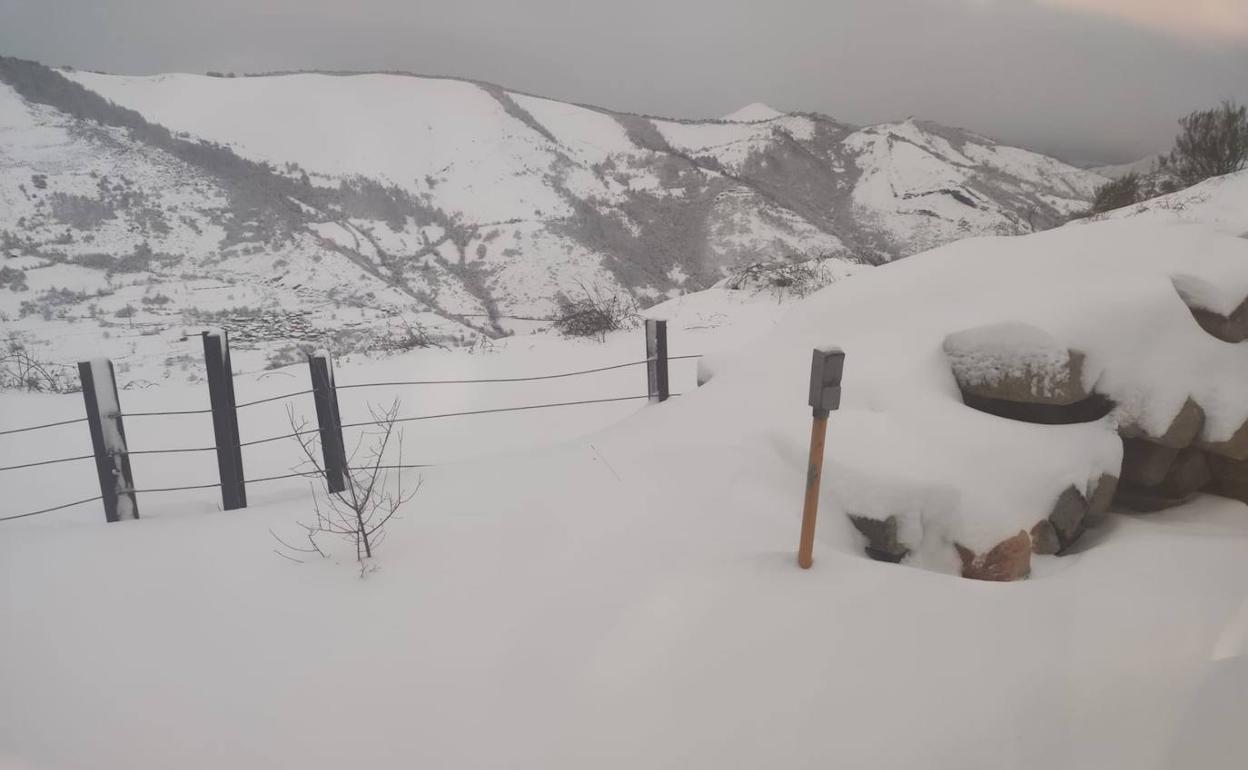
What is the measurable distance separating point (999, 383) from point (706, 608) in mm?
2760

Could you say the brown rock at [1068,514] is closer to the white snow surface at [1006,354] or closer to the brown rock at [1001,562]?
the brown rock at [1001,562]

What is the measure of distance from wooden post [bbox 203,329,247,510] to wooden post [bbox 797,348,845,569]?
3.55 metres

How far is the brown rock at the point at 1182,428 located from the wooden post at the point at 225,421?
5.91m

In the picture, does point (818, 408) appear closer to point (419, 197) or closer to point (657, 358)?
point (657, 358)

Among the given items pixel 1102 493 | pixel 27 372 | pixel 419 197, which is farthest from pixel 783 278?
pixel 419 197

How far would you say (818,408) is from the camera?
235 centimetres

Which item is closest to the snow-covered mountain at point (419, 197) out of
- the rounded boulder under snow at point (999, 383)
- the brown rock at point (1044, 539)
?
the rounded boulder under snow at point (999, 383)

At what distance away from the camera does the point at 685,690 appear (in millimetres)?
1982

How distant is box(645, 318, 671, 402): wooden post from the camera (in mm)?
5090

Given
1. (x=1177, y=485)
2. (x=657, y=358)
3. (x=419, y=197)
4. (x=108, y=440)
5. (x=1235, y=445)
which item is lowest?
(x=1177, y=485)

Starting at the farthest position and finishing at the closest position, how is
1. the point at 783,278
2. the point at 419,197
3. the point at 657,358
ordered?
the point at 419,197 < the point at 783,278 < the point at 657,358

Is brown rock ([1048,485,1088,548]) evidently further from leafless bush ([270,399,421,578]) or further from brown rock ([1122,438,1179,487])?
leafless bush ([270,399,421,578])

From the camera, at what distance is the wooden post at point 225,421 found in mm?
3494

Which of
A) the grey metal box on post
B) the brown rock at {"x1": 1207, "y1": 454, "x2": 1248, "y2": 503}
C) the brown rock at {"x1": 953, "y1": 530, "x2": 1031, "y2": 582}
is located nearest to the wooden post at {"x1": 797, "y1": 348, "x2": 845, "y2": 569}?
the grey metal box on post
